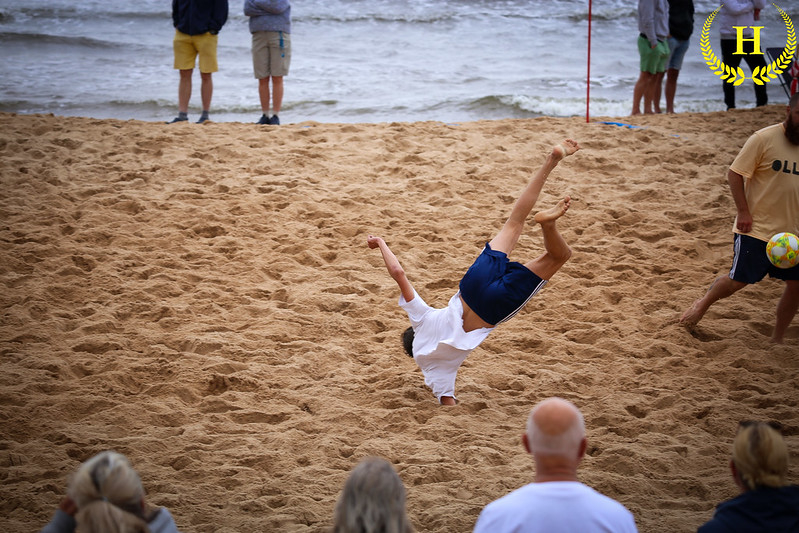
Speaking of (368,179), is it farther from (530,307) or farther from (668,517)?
(668,517)

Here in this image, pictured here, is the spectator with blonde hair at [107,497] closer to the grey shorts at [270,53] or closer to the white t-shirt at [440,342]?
the white t-shirt at [440,342]

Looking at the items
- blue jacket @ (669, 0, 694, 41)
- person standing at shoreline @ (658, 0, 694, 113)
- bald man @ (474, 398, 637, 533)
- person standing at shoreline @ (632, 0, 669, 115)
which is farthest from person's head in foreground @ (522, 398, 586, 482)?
blue jacket @ (669, 0, 694, 41)

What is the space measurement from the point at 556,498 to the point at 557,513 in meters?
0.05

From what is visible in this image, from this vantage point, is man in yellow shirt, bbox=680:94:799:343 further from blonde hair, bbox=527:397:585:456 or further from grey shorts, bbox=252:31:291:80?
grey shorts, bbox=252:31:291:80

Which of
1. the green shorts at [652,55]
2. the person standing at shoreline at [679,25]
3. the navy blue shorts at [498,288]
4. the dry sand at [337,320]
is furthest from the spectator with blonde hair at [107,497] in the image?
the person standing at shoreline at [679,25]

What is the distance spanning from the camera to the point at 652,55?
1041 centimetres

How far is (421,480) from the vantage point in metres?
4.12

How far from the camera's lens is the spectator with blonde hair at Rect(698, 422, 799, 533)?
2613 mm

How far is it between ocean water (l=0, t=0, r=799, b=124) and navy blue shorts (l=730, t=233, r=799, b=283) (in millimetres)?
7653

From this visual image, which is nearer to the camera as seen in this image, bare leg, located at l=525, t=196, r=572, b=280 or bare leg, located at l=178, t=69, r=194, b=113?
bare leg, located at l=525, t=196, r=572, b=280

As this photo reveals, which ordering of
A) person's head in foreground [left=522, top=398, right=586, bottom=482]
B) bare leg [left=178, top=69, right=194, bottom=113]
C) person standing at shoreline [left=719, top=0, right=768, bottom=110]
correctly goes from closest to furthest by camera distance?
1. person's head in foreground [left=522, top=398, right=586, bottom=482]
2. bare leg [left=178, top=69, right=194, bottom=113]
3. person standing at shoreline [left=719, top=0, right=768, bottom=110]

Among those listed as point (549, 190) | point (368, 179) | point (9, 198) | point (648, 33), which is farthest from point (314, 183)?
point (648, 33)

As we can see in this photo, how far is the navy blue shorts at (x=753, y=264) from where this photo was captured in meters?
5.30

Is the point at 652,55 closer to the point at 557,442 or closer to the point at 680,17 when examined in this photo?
→ the point at 680,17
